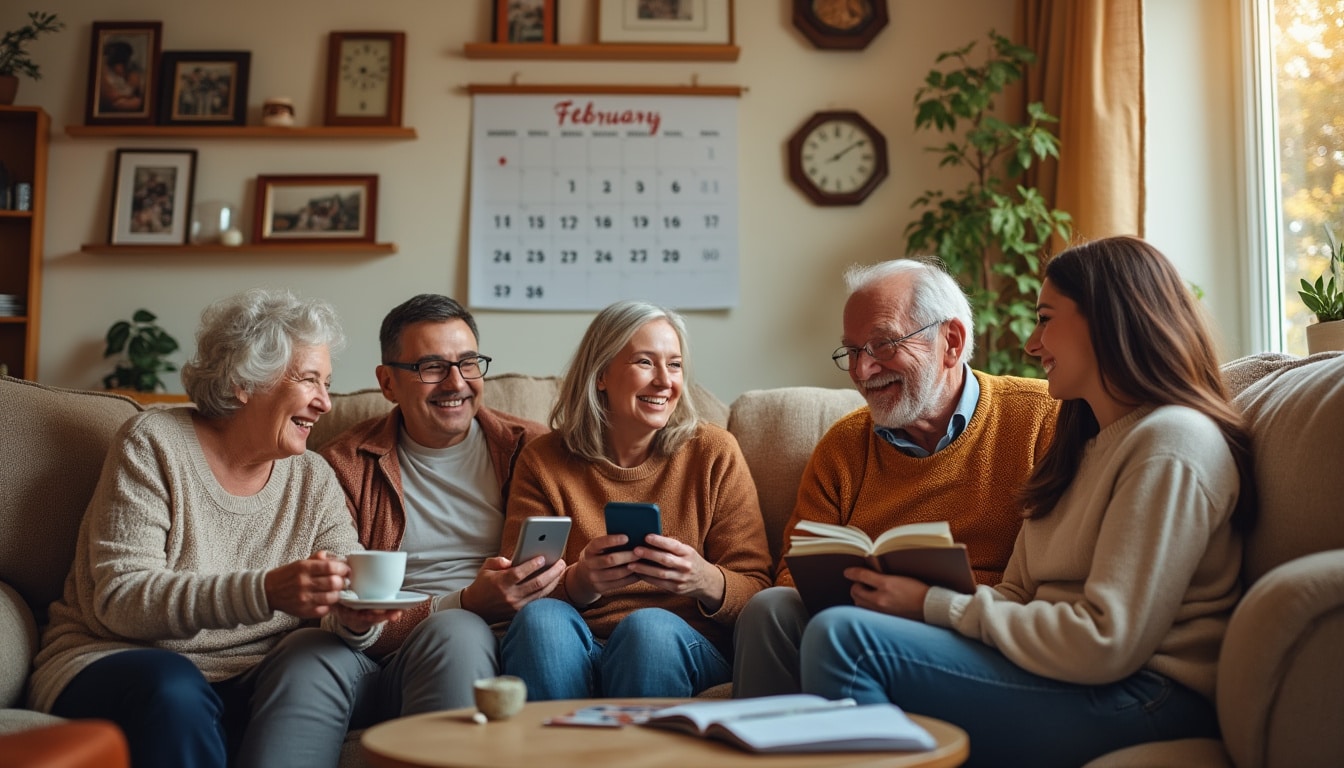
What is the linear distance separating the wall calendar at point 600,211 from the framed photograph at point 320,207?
0.36 m

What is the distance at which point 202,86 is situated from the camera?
3.93m

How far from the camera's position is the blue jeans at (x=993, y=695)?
5.20ft

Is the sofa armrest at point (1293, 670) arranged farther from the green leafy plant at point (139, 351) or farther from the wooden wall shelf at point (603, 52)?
the green leafy plant at point (139, 351)

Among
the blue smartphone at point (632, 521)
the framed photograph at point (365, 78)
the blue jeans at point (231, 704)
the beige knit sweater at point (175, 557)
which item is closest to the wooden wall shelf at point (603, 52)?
the framed photograph at point (365, 78)

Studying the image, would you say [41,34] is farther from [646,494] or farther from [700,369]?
[646,494]

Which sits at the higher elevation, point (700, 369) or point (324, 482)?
point (700, 369)

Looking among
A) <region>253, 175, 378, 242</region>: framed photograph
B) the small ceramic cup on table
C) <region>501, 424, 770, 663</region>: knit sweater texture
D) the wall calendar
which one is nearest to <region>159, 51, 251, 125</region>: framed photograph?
<region>253, 175, 378, 242</region>: framed photograph

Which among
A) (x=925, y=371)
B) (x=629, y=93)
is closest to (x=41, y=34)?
(x=629, y=93)

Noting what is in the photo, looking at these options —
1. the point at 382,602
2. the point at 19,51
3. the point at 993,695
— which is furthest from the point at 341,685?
the point at 19,51

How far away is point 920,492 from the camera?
2.15 meters

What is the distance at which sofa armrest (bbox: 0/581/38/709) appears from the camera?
1.93m

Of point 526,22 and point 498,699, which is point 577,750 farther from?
point 526,22

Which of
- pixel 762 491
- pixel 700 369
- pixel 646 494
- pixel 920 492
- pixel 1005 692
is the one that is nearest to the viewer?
pixel 1005 692

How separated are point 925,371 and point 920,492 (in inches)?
9.3
